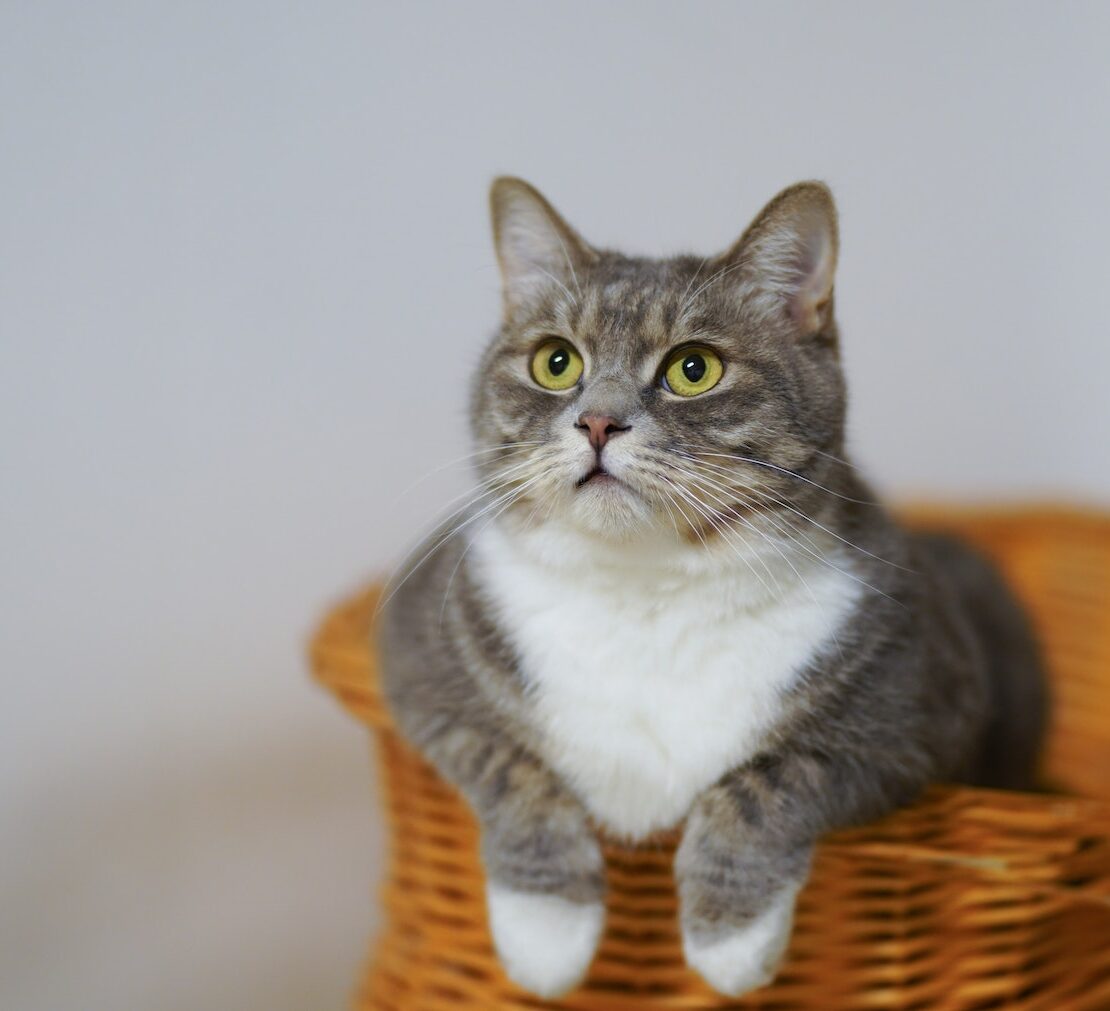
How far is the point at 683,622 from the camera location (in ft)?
3.24

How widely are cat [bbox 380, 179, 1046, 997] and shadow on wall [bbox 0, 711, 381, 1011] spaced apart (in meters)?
0.85

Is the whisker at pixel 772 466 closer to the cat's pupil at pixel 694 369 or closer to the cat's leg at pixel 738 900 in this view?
the cat's pupil at pixel 694 369

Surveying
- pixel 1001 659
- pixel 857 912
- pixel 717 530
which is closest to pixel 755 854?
pixel 857 912

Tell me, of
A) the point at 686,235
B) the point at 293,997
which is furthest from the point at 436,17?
the point at 293,997

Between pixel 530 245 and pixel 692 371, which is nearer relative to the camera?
pixel 692 371

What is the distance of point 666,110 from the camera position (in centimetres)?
181

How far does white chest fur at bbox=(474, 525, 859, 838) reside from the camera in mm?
983

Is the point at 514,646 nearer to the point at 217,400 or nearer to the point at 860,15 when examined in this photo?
the point at 217,400

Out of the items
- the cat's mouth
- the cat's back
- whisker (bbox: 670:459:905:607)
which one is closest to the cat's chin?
the cat's mouth

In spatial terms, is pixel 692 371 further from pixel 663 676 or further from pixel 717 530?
pixel 663 676

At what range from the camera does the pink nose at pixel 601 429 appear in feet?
3.01

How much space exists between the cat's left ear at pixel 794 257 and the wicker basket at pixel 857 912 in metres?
0.48

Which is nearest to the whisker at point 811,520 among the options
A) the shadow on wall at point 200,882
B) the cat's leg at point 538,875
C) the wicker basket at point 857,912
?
the wicker basket at point 857,912

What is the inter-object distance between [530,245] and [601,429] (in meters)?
0.31
